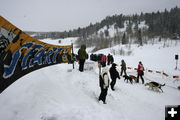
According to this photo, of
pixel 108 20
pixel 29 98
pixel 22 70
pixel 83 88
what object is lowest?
pixel 83 88

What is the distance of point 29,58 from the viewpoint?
183 inches

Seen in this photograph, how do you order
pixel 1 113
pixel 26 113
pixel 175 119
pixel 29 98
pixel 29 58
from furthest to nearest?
pixel 29 58 < pixel 29 98 < pixel 26 113 < pixel 1 113 < pixel 175 119

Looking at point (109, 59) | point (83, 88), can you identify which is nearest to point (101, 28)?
point (109, 59)

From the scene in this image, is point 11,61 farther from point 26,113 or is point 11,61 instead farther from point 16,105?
point 26,113

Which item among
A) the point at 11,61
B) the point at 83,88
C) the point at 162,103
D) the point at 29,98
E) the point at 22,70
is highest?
the point at 11,61

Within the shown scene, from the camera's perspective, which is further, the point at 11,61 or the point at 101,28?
the point at 101,28

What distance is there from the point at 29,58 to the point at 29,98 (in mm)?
1703

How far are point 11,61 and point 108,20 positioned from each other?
158 m

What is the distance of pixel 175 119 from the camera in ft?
9.31

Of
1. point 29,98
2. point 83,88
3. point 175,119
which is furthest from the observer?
point 83,88

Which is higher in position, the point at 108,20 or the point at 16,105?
the point at 108,20

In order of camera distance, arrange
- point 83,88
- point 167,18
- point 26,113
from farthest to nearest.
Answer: point 167,18 → point 83,88 → point 26,113

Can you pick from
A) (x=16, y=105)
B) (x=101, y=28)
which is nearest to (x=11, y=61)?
(x=16, y=105)

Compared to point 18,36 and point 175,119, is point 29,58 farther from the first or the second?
point 175,119
